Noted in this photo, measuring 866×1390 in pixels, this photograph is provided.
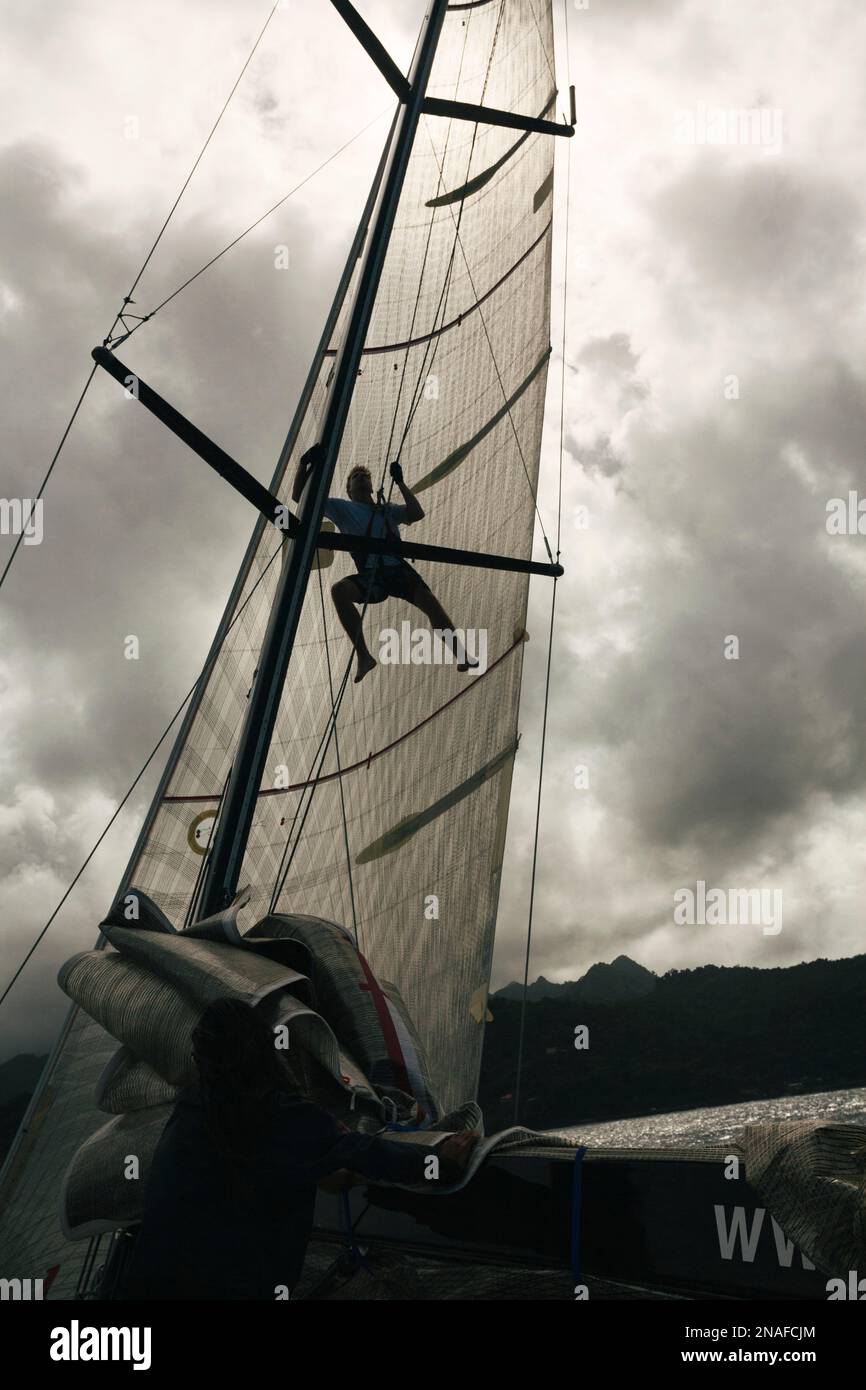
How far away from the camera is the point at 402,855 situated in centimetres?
486

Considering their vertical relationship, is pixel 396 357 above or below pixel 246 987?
above

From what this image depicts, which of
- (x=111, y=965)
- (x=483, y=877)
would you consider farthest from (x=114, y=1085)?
(x=483, y=877)

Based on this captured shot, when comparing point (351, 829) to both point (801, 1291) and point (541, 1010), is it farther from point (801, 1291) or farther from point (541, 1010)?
point (541, 1010)

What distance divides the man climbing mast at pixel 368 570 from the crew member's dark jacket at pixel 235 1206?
3.20m

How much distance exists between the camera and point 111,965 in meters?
2.79

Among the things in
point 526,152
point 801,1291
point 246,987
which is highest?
point 526,152

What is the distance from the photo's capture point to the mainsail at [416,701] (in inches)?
182

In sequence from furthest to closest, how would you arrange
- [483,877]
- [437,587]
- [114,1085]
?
[437,587]
[483,877]
[114,1085]

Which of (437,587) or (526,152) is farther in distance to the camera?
(526,152)

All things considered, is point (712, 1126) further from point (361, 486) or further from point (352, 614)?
point (361, 486)

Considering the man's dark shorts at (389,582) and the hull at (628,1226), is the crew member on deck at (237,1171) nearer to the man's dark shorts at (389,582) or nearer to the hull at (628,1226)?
the hull at (628,1226)

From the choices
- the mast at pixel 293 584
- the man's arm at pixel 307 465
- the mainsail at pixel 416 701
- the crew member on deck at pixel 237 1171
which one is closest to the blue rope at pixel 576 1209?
the crew member on deck at pixel 237 1171

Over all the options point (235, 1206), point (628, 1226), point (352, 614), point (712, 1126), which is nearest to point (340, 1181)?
point (235, 1206)
